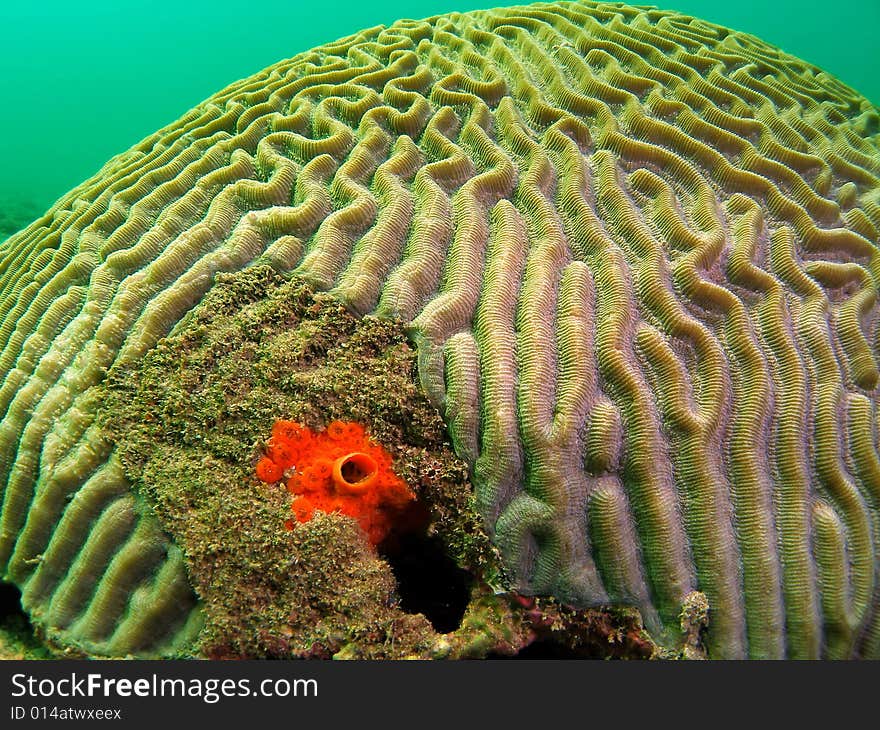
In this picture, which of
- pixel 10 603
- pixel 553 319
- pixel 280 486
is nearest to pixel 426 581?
pixel 280 486

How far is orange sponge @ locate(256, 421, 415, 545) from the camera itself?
8.25 ft

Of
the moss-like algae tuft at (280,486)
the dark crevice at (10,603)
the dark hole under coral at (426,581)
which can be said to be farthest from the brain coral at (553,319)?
the dark crevice at (10,603)

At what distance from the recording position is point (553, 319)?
2.86 meters

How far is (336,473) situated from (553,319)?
133 cm

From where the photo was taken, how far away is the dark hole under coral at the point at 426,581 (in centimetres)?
277

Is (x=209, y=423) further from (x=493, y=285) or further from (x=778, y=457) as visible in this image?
(x=778, y=457)

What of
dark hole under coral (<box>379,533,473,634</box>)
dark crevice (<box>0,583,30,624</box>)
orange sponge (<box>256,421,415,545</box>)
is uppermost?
orange sponge (<box>256,421,415,545</box>)

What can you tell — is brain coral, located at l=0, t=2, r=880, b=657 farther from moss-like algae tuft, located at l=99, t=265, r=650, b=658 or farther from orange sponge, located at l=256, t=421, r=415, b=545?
orange sponge, located at l=256, t=421, r=415, b=545

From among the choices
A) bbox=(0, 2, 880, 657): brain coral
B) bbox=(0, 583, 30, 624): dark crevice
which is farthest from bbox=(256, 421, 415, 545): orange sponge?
bbox=(0, 583, 30, 624): dark crevice

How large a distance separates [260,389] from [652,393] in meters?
1.93

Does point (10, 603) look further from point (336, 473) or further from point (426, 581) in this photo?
point (426, 581)

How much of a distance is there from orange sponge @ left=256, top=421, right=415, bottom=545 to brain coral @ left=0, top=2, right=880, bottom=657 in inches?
15.5

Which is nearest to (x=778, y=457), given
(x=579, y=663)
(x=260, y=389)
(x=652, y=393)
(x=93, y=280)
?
(x=652, y=393)

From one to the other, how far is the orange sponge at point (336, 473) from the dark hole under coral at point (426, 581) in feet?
0.74
